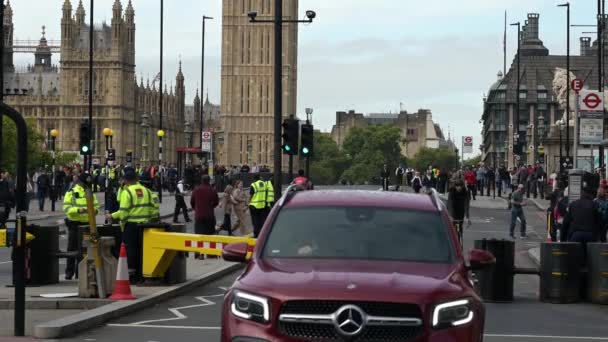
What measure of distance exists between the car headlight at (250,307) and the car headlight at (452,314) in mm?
1150

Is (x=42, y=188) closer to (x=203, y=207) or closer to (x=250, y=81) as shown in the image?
(x=203, y=207)

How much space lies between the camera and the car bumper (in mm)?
9602

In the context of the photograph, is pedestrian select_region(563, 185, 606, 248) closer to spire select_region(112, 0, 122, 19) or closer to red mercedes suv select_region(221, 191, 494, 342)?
red mercedes suv select_region(221, 191, 494, 342)

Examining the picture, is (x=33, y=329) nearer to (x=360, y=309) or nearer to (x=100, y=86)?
(x=360, y=309)

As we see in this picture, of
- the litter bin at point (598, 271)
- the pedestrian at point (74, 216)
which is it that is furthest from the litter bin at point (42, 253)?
the litter bin at point (598, 271)

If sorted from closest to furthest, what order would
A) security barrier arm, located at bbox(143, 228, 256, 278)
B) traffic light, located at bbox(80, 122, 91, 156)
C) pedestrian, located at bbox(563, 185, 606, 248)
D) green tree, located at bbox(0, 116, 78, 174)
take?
security barrier arm, located at bbox(143, 228, 256, 278) < pedestrian, located at bbox(563, 185, 606, 248) < traffic light, located at bbox(80, 122, 91, 156) < green tree, located at bbox(0, 116, 78, 174)

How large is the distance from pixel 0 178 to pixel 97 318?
93.7 ft

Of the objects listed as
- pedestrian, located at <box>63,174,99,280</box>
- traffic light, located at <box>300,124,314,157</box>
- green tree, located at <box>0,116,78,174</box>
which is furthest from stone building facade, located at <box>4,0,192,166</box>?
pedestrian, located at <box>63,174,99,280</box>

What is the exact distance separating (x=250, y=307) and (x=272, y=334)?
0.32 metres

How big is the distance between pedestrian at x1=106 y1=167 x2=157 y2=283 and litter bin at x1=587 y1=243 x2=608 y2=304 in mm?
6286

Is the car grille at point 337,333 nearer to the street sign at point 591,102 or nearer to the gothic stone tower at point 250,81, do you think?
the street sign at point 591,102

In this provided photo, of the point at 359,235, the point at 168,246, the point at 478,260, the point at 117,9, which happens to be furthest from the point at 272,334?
the point at 117,9

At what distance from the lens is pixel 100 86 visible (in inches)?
6339

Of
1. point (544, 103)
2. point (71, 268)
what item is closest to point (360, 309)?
point (71, 268)
